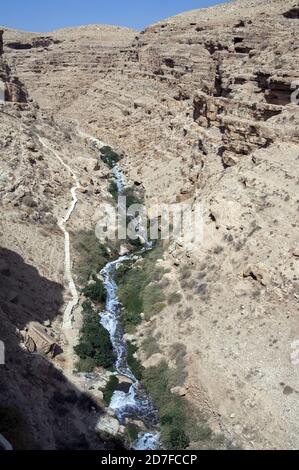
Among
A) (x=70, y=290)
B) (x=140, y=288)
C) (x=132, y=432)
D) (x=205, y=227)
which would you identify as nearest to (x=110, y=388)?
(x=132, y=432)

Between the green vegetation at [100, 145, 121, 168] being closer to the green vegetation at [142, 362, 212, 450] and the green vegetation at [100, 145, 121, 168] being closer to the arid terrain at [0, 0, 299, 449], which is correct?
the arid terrain at [0, 0, 299, 449]

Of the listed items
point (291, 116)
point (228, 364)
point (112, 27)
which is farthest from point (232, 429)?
point (112, 27)

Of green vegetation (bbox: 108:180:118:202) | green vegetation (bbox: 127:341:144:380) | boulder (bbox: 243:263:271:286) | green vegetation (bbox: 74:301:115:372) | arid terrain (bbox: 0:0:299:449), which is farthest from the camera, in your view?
green vegetation (bbox: 108:180:118:202)

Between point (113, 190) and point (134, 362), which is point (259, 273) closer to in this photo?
point (134, 362)

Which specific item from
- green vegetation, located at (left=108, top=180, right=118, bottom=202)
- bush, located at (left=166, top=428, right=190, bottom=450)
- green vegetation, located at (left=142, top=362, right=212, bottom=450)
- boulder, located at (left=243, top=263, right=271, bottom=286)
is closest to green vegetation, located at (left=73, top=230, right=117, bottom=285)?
green vegetation, located at (left=108, top=180, right=118, bottom=202)

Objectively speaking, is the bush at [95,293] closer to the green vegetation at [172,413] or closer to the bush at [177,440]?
the green vegetation at [172,413]

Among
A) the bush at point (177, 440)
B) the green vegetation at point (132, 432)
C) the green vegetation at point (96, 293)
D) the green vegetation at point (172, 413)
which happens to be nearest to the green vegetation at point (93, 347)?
the green vegetation at point (96, 293)
